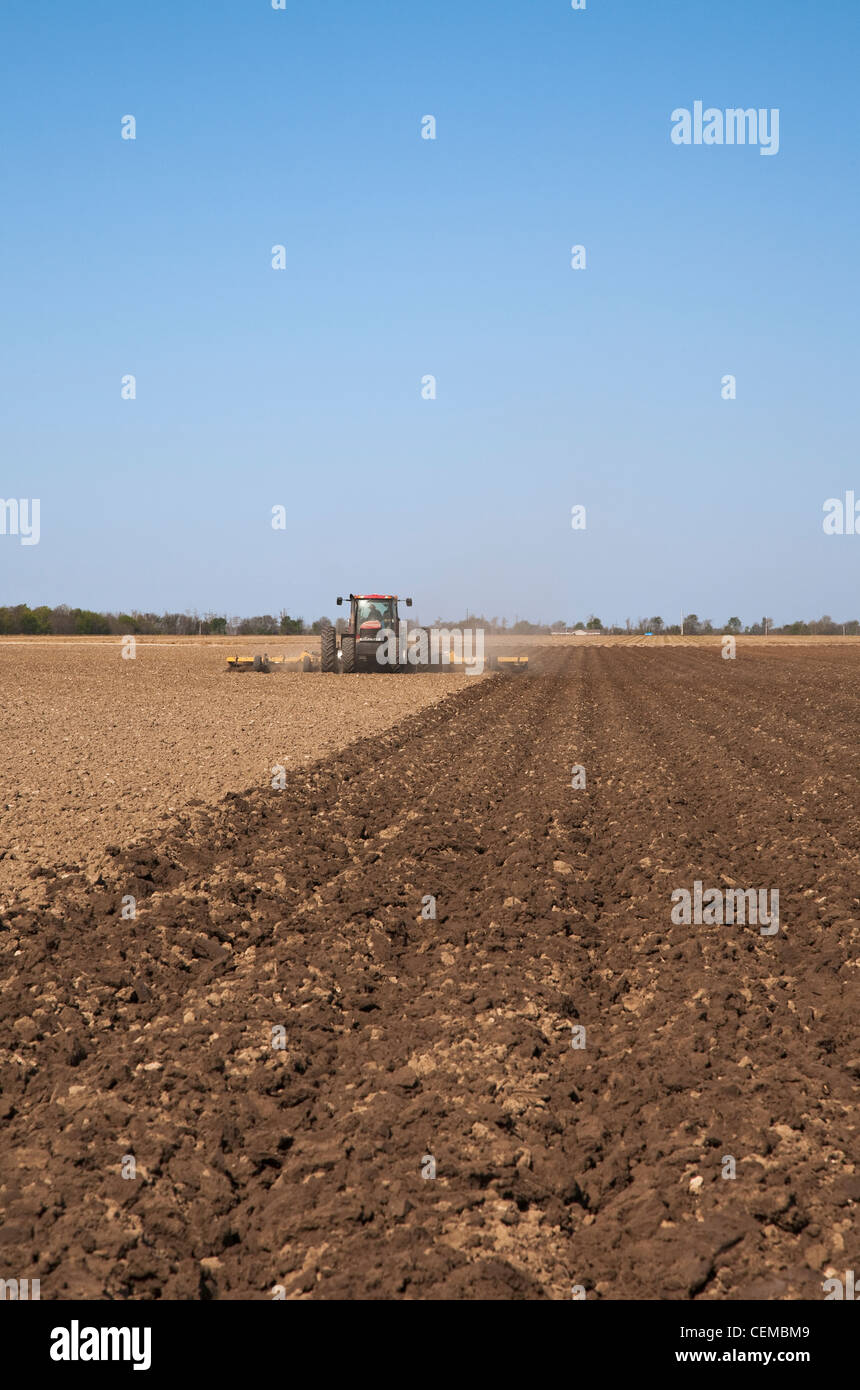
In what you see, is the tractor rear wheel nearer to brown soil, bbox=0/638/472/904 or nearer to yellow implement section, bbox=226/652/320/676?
brown soil, bbox=0/638/472/904

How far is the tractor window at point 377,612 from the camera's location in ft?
98.0

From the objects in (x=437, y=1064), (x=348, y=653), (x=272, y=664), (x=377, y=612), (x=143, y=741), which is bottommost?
(x=437, y=1064)

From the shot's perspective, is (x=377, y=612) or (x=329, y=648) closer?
(x=377, y=612)

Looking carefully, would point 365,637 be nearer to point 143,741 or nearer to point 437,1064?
point 143,741

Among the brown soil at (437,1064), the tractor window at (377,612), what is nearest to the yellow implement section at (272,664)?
the tractor window at (377,612)

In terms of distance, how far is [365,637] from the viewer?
30234 millimetres

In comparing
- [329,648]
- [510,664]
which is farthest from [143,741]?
[510,664]

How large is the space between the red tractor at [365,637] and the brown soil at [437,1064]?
20.4m

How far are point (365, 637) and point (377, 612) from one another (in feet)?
2.66

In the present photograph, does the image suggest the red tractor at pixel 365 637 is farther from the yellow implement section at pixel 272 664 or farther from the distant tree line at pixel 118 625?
the distant tree line at pixel 118 625

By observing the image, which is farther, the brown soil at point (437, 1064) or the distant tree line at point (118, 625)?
the distant tree line at point (118, 625)

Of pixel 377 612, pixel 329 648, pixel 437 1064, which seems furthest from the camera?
pixel 329 648
